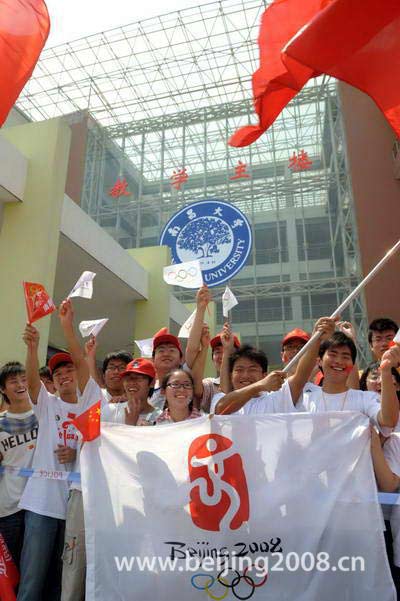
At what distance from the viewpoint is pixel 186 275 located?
2939mm

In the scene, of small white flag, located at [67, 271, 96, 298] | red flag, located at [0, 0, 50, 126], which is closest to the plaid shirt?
small white flag, located at [67, 271, 96, 298]

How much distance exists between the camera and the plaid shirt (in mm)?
2527

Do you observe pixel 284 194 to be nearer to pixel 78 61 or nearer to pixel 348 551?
pixel 78 61

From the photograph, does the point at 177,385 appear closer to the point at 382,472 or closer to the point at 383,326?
the point at 382,472

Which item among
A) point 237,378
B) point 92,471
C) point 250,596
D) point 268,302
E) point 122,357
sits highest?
point 268,302

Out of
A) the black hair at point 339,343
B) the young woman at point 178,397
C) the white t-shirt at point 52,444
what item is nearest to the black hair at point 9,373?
the white t-shirt at point 52,444

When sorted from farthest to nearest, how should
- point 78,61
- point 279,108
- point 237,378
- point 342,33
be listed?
point 78,61 < point 279,108 < point 237,378 < point 342,33

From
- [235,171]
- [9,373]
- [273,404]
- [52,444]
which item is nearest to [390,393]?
[273,404]

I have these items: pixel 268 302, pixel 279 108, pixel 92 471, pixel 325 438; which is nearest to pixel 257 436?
pixel 325 438

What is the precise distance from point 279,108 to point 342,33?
0.52 meters

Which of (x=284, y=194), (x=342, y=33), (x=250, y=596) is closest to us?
(x=250, y=596)

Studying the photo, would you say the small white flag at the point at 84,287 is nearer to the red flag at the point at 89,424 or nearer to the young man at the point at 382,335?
the red flag at the point at 89,424

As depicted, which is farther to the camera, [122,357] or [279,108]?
[122,357]

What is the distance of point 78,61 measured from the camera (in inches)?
517
